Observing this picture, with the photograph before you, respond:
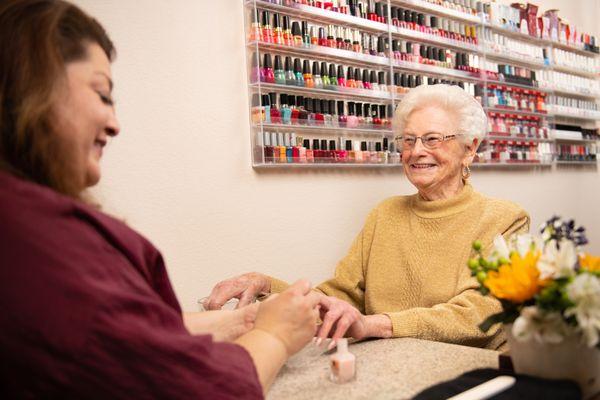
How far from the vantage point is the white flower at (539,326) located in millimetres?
1086

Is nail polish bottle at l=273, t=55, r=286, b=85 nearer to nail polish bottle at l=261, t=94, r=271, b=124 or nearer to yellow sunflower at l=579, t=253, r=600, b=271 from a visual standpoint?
nail polish bottle at l=261, t=94, r=271, b=124

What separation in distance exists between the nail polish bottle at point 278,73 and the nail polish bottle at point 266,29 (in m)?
0.10

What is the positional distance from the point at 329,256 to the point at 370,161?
0.53m

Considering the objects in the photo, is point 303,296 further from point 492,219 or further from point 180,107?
point 180,107

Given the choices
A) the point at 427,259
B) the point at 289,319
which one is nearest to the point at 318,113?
the point at 427,259

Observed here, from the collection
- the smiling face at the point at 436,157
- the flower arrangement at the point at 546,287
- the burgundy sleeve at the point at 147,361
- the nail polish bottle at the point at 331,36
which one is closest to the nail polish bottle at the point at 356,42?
the nail polish bottle at the point at 331,36

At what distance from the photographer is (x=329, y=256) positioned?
2928 mm

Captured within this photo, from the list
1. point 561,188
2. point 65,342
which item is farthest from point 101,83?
point 561,188

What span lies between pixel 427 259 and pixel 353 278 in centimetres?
32

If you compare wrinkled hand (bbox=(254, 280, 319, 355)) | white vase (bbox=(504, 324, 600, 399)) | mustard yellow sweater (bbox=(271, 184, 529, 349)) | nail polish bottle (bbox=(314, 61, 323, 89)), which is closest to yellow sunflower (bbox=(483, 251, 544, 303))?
white vase (bbox=(504, 324, 600, 399))

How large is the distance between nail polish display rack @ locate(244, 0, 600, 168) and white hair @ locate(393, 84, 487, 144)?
0.59 m

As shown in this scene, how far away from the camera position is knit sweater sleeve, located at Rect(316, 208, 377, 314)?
2.33 meters

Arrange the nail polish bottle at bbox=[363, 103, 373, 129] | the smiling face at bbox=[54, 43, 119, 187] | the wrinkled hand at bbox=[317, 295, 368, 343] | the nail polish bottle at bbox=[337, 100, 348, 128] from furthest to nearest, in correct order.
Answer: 1. the nail polish bottle at bbox=[363, 103, 373, 129]
2. the nail polish bottle at bbox=[337, 100, 348, 128]
3. the wrinkled hand at bbox=[317, 295, 368, 343]
4. the smiling face at bbox=[54, 43, 119, 187]

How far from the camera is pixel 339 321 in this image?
63.2 inches
